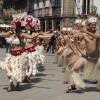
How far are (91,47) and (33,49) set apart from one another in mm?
3218

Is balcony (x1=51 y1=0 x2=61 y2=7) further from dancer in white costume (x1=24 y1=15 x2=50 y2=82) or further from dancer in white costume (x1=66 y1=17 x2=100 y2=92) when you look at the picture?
dancer in white costume (x1=66 y1=17 x2=100 y2=92)

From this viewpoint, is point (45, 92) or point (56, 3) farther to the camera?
point (56, 3)

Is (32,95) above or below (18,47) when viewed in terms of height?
below

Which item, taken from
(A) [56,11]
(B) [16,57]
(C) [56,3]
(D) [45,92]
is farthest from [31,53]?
(C) [56,3]

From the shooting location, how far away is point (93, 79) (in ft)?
33.5

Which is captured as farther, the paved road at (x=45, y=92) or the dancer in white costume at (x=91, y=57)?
the dancer in white costume at (x=91, y=57)

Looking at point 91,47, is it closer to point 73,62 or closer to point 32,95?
point 73,62

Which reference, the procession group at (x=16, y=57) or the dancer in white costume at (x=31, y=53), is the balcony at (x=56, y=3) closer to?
the dancer in white costume at (x=31, y=53)

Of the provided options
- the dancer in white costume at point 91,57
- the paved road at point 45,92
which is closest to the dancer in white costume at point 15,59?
the paved road at point 45,92

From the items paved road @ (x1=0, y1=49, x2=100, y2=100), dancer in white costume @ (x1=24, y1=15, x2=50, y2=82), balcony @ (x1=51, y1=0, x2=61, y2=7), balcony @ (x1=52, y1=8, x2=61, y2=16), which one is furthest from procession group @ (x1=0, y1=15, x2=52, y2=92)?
balcony @ (x1=51, y1=0, x2=61, y2=7)

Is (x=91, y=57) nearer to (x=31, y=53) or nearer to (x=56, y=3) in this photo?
(x=31, y=53)

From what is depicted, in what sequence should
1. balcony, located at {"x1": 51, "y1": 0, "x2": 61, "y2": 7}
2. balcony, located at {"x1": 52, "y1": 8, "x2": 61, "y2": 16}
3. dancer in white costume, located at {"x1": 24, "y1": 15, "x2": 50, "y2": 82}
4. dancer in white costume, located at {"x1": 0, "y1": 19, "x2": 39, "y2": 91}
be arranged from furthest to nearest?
1. balcony, located at {"x1": 51, "y1": 0, "x2": 61, "y2": 7}
2. balcony, located at {"x1": 52, "y1": 8, "x2": 61, "y2": 16}
3. dancer in white costume, located at {"x1": 24, "y1": 15, "x2": 50, "y2": 82}
4. dancer in white costume, located at {"x1": 0, "y1": 19, "x2": 39, "y2": 91}

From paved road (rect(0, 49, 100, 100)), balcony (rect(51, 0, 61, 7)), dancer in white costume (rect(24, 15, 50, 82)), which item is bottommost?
paved road (rect(0, 49, 100, 100))

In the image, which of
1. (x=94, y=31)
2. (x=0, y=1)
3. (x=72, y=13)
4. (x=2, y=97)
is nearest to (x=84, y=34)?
(x=94, y=31)
